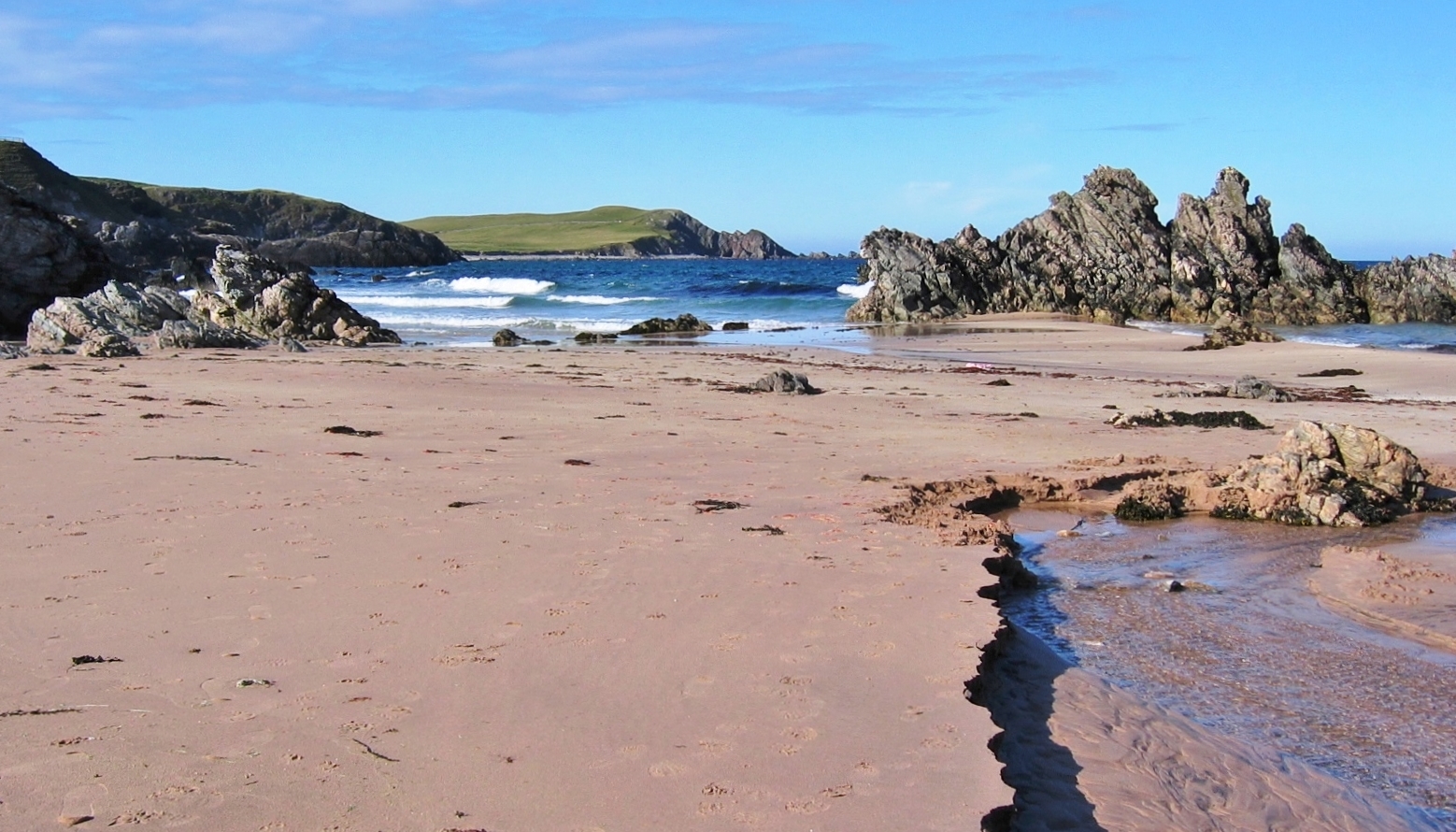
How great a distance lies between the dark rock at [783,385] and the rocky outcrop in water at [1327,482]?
22.0 ft

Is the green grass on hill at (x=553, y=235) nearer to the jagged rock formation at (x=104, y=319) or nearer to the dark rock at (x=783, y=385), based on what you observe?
the jagged rock formation at (x=104, y=319)

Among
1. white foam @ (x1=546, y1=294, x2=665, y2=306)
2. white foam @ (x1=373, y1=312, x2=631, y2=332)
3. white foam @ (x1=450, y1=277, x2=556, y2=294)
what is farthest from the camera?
white foam @ (x1=450, y1=277, x2=556, y2=294)

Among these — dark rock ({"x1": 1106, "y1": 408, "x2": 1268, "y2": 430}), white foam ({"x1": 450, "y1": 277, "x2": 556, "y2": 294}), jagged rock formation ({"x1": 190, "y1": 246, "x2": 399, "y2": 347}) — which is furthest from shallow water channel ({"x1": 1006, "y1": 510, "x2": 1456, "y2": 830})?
white foam ({"x1": 450, "y1": 277, "x2": 556, "y2": 294})

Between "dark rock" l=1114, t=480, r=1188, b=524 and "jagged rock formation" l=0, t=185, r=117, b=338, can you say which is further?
"jagged rock formation" l=0, t=185, r=117, b=338

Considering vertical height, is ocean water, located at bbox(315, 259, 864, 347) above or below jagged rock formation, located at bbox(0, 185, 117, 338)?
below

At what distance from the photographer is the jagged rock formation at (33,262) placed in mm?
23469

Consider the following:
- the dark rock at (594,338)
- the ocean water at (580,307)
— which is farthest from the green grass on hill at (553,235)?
the dark rock at (594,338)

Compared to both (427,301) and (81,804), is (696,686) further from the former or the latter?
(427,301)

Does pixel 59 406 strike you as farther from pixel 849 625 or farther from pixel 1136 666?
pixel 1136 666

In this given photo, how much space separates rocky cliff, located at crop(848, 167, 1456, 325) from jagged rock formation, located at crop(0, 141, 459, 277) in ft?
116

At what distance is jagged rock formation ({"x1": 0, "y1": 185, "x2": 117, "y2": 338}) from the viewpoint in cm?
2347

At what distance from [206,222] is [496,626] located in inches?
4704

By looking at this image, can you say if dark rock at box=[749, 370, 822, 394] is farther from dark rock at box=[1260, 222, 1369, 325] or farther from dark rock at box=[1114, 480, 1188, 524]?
dark rock at box=[1260, 222, 1369, 325]

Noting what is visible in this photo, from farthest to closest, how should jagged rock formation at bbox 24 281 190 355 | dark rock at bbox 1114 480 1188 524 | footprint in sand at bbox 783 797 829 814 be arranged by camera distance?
jagged rock formation at bbox 24 281 190 355
dark rock at bbox 1114 480 1188 524
footprint in sand at bbox 783 797 829 814
